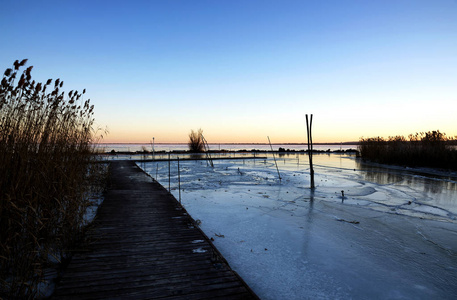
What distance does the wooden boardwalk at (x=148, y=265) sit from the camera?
210 cm

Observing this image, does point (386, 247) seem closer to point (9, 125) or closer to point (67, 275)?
point (67, 275)

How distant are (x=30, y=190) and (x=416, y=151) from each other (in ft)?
65.8

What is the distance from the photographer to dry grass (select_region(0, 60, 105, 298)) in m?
2.03

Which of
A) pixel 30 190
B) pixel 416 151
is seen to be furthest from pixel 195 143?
A: pixel 30 190

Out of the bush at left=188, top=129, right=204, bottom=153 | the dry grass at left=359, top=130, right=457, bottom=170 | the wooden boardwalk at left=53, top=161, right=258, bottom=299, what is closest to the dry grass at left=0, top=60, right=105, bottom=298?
the wooden boardwalk at left=53, top=161, right=258, bottom=299

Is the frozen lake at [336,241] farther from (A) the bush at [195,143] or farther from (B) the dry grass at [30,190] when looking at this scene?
(A) the bush at [195,143]

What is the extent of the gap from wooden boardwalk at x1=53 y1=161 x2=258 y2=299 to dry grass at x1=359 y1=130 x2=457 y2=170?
16178mm

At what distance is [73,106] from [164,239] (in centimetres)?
281

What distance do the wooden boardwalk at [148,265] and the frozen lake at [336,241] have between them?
1.48 ft

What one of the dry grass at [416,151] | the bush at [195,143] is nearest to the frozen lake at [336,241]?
the dry grass at [416,151]

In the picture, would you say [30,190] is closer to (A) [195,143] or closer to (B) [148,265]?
(B) [148,265]

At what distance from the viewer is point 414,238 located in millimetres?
4133

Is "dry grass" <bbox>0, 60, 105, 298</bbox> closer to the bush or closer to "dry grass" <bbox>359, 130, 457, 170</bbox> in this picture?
"dry grass" <bbox>359, 130, 457, 170</bbox>

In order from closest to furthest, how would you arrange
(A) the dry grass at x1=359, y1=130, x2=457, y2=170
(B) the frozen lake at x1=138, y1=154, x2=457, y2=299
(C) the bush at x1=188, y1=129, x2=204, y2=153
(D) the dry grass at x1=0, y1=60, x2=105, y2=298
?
(D) the dry grass at x1=0, y1=60, x2=105, y2=298
(B) the frozen lake at x1=138, y1=154, x2=457, y2=299
(A) the dry grass at x1=359, y1=130, x2=457, y2=170
(C) the bush at x1=188, y1=129, x2=204, y2=153
